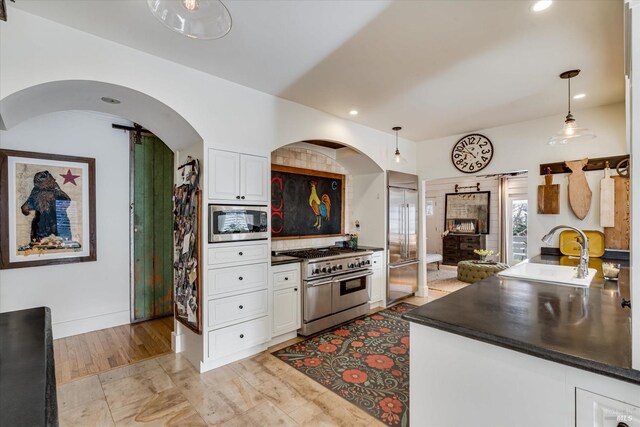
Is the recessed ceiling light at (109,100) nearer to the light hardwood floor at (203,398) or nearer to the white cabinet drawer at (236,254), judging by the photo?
the white cabinet drawer at (236,254)

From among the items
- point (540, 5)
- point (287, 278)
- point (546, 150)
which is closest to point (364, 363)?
point (287, 278)

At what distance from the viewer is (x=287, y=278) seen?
10.9ft

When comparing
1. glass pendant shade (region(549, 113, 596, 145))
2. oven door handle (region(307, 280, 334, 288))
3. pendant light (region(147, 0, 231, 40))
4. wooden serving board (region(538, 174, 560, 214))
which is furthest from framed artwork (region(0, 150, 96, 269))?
wooden serving board (region(538, 174, 560, 214))

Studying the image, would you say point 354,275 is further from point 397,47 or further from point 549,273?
point 397,47

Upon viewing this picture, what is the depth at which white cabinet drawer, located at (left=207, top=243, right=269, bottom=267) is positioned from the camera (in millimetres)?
2727

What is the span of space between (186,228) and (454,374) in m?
2.54

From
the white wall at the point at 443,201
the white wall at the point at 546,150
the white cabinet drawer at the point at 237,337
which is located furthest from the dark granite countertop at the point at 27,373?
the white wall at the point at 443,201

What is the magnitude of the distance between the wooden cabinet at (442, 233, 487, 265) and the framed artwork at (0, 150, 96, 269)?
8026mm

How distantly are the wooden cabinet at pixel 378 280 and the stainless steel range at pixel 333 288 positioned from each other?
0.68 ft

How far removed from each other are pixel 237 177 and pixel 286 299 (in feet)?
4.75

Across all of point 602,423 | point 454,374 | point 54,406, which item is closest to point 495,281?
point 454,374

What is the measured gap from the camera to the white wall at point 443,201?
779cm

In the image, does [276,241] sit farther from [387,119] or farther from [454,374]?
[454,374]

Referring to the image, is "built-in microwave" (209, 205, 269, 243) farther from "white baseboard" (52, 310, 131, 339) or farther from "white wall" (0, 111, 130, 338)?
"white baseboard" (52, 310, 131, 339)
